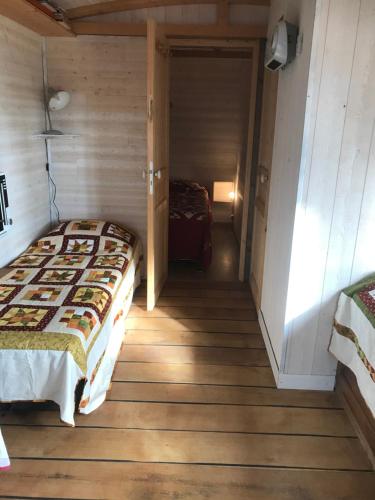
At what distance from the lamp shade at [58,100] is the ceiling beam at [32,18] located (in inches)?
16.2

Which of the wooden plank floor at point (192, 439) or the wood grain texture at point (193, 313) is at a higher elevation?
the wood grain texture at point (193, 313)

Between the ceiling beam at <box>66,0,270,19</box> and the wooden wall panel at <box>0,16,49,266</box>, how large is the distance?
0.36 m

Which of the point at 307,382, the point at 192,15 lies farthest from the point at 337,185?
the point at 192,15

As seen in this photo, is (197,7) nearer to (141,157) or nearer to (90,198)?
(141,157)

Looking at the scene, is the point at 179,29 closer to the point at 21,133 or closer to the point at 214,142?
the point at 21,133

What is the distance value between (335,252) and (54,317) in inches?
54.2

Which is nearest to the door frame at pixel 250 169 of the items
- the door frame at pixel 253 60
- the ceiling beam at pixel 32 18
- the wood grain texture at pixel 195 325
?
the door frame at pixel 253 60

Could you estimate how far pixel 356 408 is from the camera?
195 cm

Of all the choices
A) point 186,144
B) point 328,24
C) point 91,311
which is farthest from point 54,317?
point 186,144

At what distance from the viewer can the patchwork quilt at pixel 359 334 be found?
1709mm

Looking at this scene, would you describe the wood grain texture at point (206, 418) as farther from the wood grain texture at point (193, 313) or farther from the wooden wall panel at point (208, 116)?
the wooden wall panel at point (208, 116)

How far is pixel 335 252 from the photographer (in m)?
2.01

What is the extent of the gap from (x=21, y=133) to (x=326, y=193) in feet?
6.81

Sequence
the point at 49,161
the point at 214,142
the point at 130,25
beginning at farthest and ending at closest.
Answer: the point at 214,142 → the point at 49,161 → the point at 130,25
